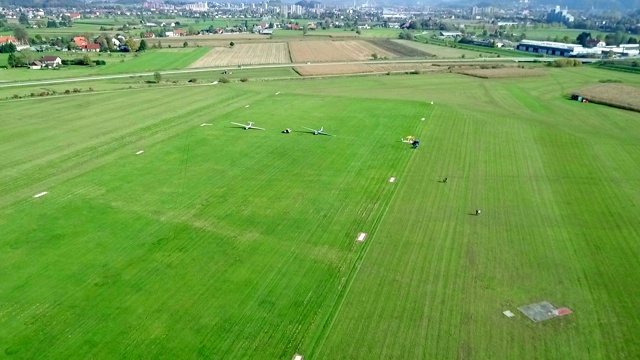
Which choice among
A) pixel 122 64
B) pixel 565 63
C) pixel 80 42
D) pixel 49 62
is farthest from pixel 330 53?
pixel 80 42

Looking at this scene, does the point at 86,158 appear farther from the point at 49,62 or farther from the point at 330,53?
the point at 330,53

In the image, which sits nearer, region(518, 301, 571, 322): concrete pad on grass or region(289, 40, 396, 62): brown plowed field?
region(518, 301, 571, 322): concrete pad on grass

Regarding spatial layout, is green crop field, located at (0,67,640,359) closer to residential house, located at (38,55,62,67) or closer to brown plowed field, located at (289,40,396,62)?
residential house, located at (38,55,62,67)

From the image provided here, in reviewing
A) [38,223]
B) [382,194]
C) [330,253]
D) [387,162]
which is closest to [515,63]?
[387,162]

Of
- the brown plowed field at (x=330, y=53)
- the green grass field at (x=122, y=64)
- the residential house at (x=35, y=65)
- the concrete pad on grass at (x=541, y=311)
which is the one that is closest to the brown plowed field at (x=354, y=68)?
the brown plowed field at (x=330, y=53)

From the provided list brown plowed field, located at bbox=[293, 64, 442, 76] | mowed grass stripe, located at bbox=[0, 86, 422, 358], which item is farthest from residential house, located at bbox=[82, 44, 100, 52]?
mowed grass stripe, located at bbox=[0, 86, 422, 358]

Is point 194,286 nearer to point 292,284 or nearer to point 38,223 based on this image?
point 292,284
